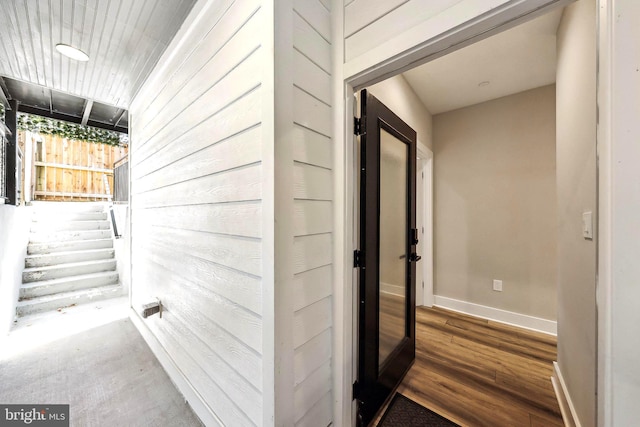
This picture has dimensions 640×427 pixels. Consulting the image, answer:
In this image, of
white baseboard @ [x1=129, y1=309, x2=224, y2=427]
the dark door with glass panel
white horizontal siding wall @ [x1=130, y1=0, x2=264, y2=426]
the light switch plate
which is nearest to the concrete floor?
white baseboard @ [x1=129, y1=309, x2=224, y2=427]

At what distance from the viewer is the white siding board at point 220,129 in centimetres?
113

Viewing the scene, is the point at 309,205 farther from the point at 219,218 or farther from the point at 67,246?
the point at 67,246

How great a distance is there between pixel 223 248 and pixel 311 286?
0.54 meters

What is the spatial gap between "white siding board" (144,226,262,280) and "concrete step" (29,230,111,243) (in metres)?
3.90

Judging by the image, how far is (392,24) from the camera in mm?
1070

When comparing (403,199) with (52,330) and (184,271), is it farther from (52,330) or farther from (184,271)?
(52,330)

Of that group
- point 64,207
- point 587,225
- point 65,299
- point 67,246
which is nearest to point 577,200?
point 587,225

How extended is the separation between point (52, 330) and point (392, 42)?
4.12m

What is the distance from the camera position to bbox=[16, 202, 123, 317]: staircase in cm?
324

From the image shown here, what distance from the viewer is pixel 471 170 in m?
3.08

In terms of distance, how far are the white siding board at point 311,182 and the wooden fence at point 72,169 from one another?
269 inches

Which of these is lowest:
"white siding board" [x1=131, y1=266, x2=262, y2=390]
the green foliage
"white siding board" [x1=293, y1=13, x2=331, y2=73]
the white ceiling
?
"white siding board" [x1=131, y1=266, x2=262, y2=390]

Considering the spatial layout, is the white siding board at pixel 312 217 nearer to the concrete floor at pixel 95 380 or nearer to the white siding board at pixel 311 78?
the white siding board at pixel 311 78

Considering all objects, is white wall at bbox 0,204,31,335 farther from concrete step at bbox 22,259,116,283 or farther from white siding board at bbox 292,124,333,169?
white siding board at bbox 292,124,333,169
